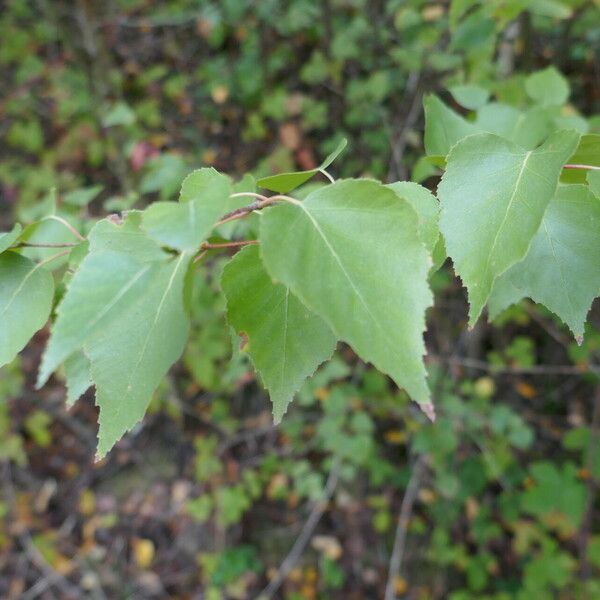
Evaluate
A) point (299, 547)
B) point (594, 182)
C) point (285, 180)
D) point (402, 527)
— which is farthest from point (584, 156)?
point (299, 547)

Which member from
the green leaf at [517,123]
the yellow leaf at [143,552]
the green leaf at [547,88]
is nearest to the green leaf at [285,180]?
the green leaf at [517,123]

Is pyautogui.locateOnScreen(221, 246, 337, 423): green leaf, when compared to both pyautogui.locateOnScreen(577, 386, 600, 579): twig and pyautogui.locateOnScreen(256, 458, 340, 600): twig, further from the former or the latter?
pyautogui.locateOnScreen(256, 458, 340, 600): twig

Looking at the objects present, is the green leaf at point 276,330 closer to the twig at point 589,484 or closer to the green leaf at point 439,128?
the green leaf at point 439,128

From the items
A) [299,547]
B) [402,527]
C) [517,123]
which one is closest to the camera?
[517,123]

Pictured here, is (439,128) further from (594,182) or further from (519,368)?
(519,368)

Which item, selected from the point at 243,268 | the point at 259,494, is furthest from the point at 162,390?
the point at 243,268

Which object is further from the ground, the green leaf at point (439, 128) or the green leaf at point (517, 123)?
the green leaf at point (439, 128)
